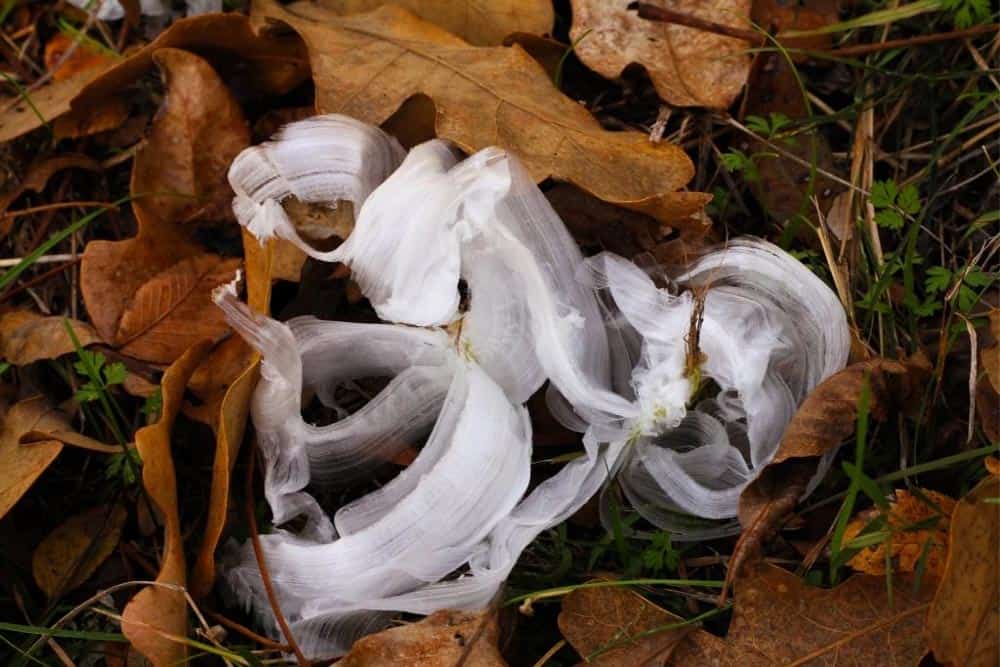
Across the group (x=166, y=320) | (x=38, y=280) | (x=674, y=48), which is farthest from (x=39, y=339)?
(x=674, y=48)

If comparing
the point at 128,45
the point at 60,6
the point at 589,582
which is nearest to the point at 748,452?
the point at 589,582

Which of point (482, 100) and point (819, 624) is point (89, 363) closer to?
point (482, 100)

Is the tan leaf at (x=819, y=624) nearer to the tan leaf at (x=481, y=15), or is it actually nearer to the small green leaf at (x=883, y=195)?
the small green leaf at (x=883, y=195)

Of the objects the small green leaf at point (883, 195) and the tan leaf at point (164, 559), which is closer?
the tan leaf at point (164, 559)

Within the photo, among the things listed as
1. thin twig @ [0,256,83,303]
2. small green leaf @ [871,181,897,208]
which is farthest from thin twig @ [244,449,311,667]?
small green leaf @ [871,181,897,208]

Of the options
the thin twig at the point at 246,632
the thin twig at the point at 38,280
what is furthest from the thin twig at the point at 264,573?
the thin twig at the point at 38,280

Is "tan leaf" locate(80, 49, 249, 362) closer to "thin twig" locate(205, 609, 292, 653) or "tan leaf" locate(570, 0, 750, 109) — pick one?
"thin twig" locate(205, 609, 292, 653)
